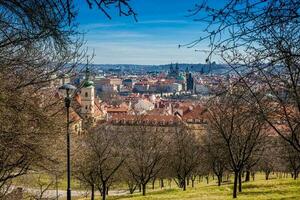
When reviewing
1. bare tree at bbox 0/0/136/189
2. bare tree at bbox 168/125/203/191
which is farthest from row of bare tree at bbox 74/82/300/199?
bare tree at bbox 0/0/136/189

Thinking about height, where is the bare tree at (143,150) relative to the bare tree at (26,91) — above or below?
below

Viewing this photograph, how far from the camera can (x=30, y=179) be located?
1845 centimetres

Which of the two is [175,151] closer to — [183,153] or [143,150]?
[183,153]

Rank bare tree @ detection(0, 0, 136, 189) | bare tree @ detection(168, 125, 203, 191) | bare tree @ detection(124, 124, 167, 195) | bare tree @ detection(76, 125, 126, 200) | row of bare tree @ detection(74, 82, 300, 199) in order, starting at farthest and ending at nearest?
bare tree @ detection(168, 125, 203, 191)
bare tree @ detection(124, 124, 167, 195)
bare tree @ detection(76, 125, 126, 200)
row of bare tree @ detection(74, 82, 300, 199)
bare tree @ detection(0, 0, 136, 189)

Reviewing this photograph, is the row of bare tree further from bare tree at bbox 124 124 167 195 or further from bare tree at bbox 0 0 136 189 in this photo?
bare tree at bbox 0 0 136 189

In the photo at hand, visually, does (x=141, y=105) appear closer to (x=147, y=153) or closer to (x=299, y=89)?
(x=147, y=153)

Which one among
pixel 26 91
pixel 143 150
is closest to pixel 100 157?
pixel 143 150

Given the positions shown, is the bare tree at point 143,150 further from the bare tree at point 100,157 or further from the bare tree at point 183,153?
the bare tree at point 183,153

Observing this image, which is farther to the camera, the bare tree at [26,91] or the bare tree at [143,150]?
the bare tree at [143,150]

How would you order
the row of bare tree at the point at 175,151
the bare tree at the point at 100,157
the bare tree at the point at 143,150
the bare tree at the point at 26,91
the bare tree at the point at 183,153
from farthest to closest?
the bare tree at the point at 183,153
the bare tree at the point at 143,150
the bare tree at the point at 100,157
the row of bare tree at the point at 175,151
the bare tree at the point at 26,91

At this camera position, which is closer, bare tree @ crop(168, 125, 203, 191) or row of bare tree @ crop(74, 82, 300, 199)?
row of bare tree @ crop(74, 82, 300, 199)

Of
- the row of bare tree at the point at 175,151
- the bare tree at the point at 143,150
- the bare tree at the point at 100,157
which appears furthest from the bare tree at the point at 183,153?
the bare tree at the point at 100,157

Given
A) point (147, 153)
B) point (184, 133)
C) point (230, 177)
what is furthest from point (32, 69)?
point (230, 177)

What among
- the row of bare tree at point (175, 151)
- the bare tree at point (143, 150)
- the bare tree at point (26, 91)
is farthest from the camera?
the bare tree at point (143, 150)
